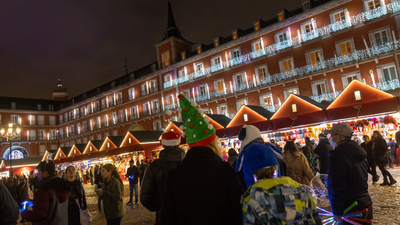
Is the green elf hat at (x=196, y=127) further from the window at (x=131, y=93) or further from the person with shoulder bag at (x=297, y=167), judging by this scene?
the window at (x=131, y=93)

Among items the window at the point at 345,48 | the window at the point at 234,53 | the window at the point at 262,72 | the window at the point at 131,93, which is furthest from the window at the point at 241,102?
the window at the point at 131,93

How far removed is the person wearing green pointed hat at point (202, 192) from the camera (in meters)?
2.05

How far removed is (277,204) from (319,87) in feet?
70.5

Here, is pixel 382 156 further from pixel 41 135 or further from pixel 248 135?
pixel 41 135

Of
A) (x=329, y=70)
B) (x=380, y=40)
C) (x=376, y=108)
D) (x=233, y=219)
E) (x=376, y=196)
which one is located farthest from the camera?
(x=329, y=70)

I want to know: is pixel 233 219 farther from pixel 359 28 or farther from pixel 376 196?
pixel 359 28

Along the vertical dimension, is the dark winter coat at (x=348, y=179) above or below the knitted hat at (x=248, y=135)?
below

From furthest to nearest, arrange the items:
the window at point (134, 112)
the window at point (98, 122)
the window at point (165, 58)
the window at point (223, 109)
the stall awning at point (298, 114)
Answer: the window at point (98, 122) < the window at point (134, 112) < the window at point (165, 58) < the window at point (223, 109) < the stall awning at point (298, 114)

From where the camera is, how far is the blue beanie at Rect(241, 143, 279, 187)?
6.79 ft

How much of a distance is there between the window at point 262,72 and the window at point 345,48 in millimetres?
6025

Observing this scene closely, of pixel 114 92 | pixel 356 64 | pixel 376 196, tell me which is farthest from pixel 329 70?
pixel 114 92

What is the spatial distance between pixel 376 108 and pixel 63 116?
50.5 m

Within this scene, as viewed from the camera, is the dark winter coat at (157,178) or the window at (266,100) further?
the window at (266,100)

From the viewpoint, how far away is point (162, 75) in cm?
3284
